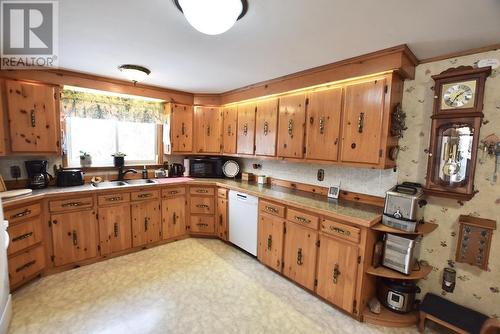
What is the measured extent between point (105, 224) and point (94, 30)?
88.1 inches

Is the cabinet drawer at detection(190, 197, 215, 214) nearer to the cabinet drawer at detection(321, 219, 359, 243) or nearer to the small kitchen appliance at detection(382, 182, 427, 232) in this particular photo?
the cabinet drawer at detection(321, 219, 359, 243)

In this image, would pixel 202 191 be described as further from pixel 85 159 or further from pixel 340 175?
pixel 340 175

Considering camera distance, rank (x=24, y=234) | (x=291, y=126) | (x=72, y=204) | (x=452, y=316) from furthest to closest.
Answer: (x=291, y=126)
(x=72, y=204)
(x=24, y=234)
(x=452, y=316)

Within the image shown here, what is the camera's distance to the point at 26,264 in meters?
2.30

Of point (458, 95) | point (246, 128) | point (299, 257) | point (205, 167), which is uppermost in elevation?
point (458, 95)

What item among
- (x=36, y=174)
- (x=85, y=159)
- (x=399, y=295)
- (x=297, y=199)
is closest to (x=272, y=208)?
(x=297, y=199)

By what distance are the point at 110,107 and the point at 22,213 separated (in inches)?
68.8

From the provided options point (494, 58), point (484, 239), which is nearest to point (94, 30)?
point (494, 58)

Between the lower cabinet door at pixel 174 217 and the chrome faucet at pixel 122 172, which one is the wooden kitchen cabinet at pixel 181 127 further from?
the lower cabinet door at pixel 174 217

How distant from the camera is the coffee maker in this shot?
269 centimetres

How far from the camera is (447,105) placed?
197cm

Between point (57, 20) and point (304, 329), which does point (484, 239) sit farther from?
point (57, 20)

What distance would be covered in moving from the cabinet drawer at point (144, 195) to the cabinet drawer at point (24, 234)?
0.97 m

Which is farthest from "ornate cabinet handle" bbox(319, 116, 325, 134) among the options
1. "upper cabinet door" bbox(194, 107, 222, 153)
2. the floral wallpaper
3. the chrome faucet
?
the chrome faucet
